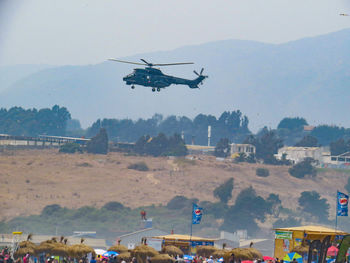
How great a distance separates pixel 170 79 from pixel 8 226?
3166 inches

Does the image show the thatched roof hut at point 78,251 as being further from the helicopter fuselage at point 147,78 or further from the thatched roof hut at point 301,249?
the helicopter fuselage at point 147,78

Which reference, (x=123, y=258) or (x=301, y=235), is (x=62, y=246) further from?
(x=301, y=235)

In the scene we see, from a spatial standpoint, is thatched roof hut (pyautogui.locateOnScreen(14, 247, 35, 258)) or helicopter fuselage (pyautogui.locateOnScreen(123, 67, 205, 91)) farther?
helicopter fuselage (pyautogui.locateOnScreen(123, 67, 205, 91))

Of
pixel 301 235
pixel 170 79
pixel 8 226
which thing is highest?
pixel 170 79

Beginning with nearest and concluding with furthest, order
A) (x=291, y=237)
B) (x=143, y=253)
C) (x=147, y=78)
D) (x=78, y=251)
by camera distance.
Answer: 1. (x=143, y=253)
2. (x=78, y=251)
3. (x=291, y=237)
4. (x=147, y=78)

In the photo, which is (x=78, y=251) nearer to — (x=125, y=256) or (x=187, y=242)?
(x=125, y=256)

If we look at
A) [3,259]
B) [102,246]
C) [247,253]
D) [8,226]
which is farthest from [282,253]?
[8,226]

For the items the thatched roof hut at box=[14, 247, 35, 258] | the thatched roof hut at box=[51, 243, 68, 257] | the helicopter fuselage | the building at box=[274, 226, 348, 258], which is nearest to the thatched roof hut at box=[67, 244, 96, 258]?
the thatched roof hut at box=[51, 243, 68, 257]

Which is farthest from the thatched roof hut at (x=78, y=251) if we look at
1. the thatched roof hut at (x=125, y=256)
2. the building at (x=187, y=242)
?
the building at (x=187, y=242)

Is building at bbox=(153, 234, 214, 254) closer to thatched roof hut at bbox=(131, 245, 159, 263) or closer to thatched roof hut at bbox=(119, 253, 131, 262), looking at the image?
thatched roof hut at bbox=(119, 253, 131, 262)

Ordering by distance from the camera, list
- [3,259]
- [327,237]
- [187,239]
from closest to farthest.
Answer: [327,237], [3,259], [187,239]

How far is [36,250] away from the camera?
210 ft

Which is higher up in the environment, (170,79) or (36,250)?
(170,79)

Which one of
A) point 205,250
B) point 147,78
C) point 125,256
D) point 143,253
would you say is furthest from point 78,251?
point 147,78
